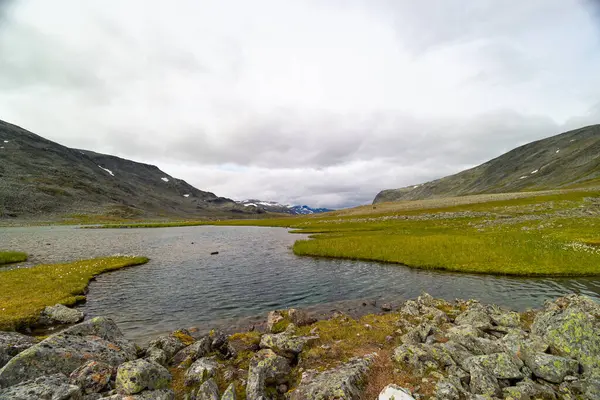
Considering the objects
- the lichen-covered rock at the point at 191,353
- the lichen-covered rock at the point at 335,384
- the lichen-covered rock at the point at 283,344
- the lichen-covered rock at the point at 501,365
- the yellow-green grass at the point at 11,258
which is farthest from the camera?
the yellow-green grass at the point at 11,258

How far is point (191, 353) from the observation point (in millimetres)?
13680

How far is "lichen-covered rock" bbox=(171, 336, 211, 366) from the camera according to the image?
13.2 meters

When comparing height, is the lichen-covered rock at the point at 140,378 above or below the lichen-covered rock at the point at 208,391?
above

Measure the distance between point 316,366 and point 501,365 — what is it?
7624 millimetres

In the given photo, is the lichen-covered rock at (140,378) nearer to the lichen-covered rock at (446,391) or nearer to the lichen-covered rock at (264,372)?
the lichen-covered rock at (264,372)

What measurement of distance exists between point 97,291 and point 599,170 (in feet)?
911

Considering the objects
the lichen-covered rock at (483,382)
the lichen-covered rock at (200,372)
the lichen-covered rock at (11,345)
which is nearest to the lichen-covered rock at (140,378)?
the lichen-covered rock at (200,372)

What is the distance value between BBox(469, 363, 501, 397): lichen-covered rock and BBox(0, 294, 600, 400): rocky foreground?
4 cm

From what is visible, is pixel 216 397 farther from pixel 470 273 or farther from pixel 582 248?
pixel 582 248

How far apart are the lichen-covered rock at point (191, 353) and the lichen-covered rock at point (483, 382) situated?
12185mm

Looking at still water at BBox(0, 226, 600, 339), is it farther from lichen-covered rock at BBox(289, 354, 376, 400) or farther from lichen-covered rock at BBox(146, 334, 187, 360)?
lichen-covered rock at BBox(289, 354, 376, 400)

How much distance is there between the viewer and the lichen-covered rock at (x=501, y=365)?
10219 mm

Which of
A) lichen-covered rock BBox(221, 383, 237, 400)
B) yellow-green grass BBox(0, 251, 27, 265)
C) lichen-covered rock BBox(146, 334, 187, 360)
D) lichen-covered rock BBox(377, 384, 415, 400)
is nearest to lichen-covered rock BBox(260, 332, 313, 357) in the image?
lichen-covered rock BBox(221, 383, 237, 400)

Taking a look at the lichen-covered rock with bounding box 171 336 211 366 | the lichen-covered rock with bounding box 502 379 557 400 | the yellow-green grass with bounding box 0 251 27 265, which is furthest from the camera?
the yellow-green grass with bounding box 0 251 27 265
